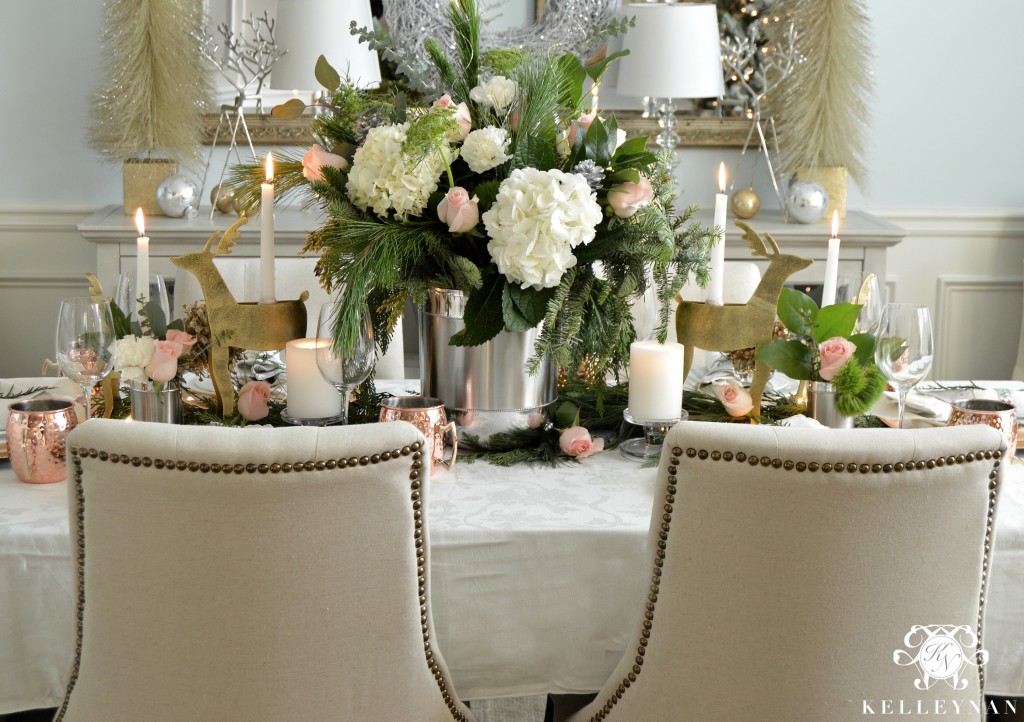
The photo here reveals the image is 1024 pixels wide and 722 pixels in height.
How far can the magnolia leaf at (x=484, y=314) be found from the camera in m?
1.45

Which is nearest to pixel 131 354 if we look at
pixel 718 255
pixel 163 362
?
pixel 163 362

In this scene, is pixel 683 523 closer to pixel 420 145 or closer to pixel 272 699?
pixel 272 699

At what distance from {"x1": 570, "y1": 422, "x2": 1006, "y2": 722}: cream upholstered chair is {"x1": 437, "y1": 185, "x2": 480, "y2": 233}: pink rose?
0.51 m

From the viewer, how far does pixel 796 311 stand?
1605 millimetres

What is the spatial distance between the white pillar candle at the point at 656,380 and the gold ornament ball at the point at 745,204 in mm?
1759

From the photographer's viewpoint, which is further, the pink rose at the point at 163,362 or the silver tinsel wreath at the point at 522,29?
the silver tinsel wreath at the point at 522,29

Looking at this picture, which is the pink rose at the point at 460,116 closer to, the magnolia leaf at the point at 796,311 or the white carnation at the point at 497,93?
the white carnation at the point at 497,93

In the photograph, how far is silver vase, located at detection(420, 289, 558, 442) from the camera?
4.99ft

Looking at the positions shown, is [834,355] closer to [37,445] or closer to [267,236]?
[267,236]

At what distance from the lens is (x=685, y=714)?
3.53 ft

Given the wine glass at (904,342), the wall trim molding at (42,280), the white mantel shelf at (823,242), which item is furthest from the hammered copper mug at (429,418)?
the wall trim molding at (42,280)

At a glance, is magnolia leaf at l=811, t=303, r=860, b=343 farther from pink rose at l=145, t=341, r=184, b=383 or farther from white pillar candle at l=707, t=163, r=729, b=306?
pink rose at l=145, t=341, r=184, b=383

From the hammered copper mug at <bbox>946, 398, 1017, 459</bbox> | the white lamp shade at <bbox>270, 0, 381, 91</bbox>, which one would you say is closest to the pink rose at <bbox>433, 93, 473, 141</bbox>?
the hammered copper mug at <bbox>946, 398, 1017, 459</bbox>

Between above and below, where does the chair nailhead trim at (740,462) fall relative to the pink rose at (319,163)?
below
